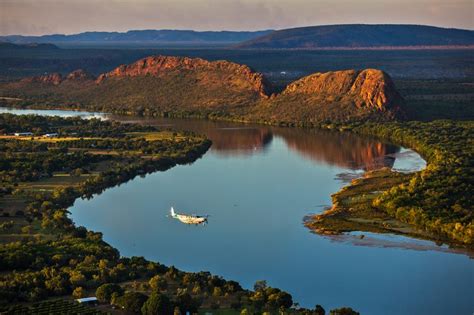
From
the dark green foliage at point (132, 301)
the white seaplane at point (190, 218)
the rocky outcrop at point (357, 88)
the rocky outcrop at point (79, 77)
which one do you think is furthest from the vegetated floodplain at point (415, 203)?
the rocky outcrop at point (79, 77)

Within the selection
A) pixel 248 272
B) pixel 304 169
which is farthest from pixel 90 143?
pixel 248 272

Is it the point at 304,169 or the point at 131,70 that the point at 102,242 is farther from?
the point at 131,70

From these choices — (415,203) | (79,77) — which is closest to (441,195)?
(415,203)

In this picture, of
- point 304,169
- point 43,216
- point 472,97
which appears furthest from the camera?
point 472,97

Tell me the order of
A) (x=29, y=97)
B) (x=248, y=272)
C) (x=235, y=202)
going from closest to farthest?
(x=248, y=272) < (x=235, y=202) < (x=29, y=97)

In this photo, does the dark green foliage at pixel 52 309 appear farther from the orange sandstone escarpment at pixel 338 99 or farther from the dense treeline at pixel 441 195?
the orange sandstone escarpment at pixel 338 99

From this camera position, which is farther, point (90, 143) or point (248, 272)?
point (90, 143)
